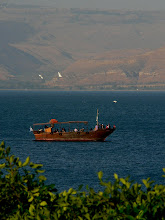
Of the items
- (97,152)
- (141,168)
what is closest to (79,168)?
(141,168)

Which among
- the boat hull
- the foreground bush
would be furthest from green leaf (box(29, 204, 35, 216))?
the boat hull

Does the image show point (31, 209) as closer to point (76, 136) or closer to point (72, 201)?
point (72, 201)

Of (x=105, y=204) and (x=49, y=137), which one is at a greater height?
(x=49, y=137)

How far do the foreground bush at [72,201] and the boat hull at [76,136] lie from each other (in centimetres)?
10690

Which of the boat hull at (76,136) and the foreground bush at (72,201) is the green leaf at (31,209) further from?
the boat hull at (76,136)

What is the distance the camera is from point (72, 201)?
88.4 ft

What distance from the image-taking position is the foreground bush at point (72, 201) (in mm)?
25203

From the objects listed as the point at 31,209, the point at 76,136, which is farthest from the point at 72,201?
the point at 76,136

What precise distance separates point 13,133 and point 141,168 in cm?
6824

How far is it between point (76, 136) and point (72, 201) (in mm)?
109710

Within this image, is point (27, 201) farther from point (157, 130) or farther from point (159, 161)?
point (157, 130)

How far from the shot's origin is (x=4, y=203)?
2839 centimetres

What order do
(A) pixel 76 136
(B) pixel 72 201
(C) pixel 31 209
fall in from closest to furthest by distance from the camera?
(C) pixel 31 209 < (B) pixel 72 201 < (A) pixel 76 136

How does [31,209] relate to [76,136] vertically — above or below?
below
